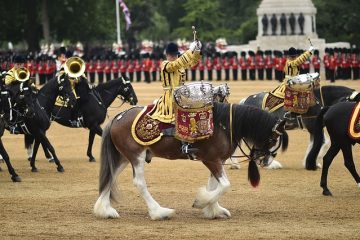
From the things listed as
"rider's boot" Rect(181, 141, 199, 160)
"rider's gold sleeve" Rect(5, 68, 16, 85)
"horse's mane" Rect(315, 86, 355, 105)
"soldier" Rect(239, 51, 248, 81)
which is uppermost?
"rider's gold sleeve" Rect(5, 68, 16, 85)

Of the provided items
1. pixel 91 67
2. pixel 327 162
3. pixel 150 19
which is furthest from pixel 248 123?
pixel 150 19

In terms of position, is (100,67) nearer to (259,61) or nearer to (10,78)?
(259,61)

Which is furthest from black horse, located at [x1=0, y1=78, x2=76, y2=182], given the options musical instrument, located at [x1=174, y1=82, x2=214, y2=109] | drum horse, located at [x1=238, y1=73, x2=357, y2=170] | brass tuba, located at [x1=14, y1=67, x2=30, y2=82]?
musical instrument, located at [x1=174, y1=82, x2=214, y2=109]

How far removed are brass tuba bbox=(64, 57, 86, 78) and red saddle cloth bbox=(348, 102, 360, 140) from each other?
266 inches

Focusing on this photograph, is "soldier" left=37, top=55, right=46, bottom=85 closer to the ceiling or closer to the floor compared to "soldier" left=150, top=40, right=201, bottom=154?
closer to the floor

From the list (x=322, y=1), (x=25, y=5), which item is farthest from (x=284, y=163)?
(x=25, y=5)

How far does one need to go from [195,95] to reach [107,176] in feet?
4.87

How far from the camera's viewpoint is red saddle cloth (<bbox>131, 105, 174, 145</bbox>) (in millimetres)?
13328

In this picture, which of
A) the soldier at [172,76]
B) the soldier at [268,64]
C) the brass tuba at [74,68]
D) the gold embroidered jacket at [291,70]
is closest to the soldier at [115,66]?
the soldier at [268,64]

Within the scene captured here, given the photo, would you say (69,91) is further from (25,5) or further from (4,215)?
(25,5)

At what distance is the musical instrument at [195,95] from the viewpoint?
13.1 metres

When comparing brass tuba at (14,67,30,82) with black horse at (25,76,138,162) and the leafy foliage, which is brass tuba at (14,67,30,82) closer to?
black horse at (25,76,138,162)

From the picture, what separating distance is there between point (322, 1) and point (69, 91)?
45.6 metres

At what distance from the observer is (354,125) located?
14.7m
